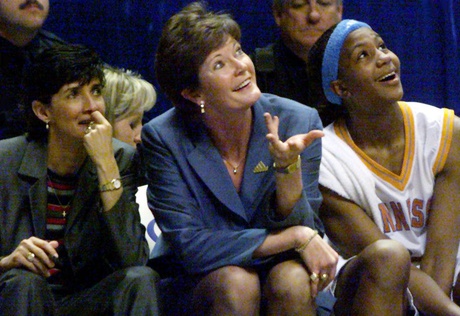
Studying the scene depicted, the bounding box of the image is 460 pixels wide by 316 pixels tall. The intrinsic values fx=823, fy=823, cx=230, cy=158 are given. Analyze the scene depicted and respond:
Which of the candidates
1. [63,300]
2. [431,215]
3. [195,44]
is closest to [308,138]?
[195,44]

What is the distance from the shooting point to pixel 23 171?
247cm

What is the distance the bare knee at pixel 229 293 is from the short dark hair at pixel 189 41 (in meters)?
0.58

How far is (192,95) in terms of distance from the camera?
2414 mm

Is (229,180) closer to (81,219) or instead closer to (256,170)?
(256,170)

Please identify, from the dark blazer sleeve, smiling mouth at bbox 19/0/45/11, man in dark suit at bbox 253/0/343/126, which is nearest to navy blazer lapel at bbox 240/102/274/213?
the dark blazer sleeve

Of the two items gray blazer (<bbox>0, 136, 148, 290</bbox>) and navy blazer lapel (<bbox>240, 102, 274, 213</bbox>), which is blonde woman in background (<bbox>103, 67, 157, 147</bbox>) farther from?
navy blazer lapel (<bbox>240, 102, 274, 213</bbox>)

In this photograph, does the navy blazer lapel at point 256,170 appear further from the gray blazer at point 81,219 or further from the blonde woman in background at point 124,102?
the blonde woman in background at point 124,102

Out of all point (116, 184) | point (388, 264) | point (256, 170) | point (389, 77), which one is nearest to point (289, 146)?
point (256, 170)

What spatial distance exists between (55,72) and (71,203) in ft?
1.33

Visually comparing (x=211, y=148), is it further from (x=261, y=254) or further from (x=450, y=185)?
(x=450, y=185)

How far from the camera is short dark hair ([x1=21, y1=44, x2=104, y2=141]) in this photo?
2521mm

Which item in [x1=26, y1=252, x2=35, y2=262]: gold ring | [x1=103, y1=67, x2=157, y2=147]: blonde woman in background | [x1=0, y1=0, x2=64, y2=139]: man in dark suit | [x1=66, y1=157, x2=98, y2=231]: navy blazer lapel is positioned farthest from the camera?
[x1=103, y1=67, x2=157, y2=147]: blonde woman in background

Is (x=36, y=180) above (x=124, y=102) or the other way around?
above

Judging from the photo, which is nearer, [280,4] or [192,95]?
[192,95]
